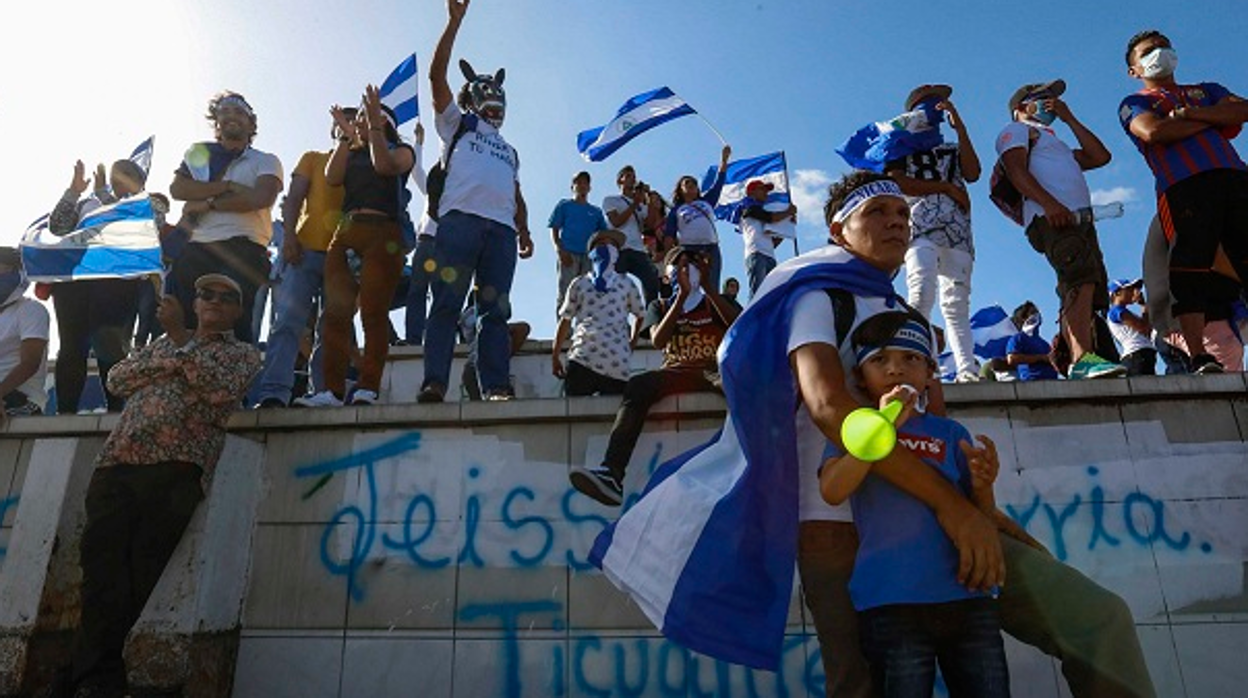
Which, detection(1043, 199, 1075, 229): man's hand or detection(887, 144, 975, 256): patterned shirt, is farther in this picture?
detection(887, 144, 975, 256): patterned shirt

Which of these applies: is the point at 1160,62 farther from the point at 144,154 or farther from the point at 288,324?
the point at 144,154

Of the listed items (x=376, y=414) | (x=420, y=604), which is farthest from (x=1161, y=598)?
(x=376, y=414)

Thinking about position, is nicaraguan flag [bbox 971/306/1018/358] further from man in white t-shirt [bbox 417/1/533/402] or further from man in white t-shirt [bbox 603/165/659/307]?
man in white t-shirt [bbox 417/1/533/402]

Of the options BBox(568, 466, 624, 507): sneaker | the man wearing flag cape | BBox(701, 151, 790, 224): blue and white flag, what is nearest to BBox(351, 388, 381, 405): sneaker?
BBox(568, 466, 624, 507): sneaker

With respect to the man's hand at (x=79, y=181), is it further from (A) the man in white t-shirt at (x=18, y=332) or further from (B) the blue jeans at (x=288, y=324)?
(B) the blue jeans at (x=288, y=324)

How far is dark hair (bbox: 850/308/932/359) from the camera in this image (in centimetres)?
203

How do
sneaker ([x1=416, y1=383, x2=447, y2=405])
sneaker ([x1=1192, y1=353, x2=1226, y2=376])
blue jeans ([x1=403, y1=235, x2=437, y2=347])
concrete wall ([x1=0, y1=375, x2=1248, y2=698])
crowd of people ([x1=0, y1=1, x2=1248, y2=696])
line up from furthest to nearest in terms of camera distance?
blue jeans ([x1=403, y1=235, x2=437, y2=347]) → sneaker ([x1=416, y1=383, x2=447, y2=405]) → sneaker ([x1=1192, y1=353, x2=1226, y2=376]) → crowd of people ([x1=0, y1=1, x2=1248, y2=696]) → concrete wall ([x1=0, y1=375, x2=1248, y2=698])

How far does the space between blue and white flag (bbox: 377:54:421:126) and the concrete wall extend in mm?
5004

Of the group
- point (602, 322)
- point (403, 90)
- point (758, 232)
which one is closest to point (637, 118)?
point (758, 232)

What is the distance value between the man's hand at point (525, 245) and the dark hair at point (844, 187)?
4.32 meters

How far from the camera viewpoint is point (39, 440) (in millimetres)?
4613

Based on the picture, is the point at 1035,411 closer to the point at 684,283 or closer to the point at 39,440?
the point at 684,283

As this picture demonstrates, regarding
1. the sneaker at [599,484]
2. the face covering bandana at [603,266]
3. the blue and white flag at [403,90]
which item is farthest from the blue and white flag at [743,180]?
the sneaker at [599,484]

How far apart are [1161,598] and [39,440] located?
19.0ft
